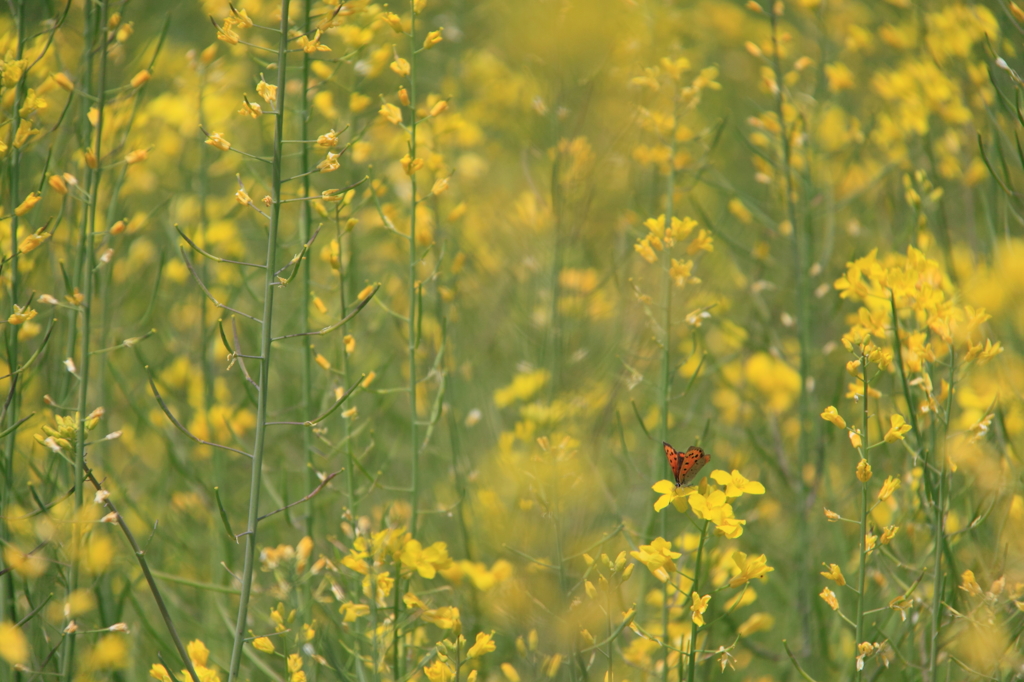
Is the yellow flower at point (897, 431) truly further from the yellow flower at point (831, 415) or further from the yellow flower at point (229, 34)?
the yellow flower at point (229, 34)

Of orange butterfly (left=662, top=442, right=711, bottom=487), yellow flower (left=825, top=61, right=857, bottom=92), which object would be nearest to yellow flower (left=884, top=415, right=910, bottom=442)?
orange butterfly (left=662, top=442, right=711, bottom=487)

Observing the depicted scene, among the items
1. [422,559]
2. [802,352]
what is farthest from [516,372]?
[422,559]

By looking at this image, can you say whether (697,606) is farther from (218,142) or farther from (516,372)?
(516,372)

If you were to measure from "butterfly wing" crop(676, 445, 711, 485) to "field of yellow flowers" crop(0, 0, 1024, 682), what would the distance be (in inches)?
0.6

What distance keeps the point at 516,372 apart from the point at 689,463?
2.34 metres

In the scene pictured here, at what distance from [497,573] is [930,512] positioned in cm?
133

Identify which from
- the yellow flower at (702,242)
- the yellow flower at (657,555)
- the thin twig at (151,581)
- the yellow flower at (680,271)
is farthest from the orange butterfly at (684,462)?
the thin twig at (151,581)

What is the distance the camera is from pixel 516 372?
4191 mm

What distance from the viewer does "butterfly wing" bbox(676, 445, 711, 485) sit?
73.3 inches

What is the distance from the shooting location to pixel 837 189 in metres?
4.56

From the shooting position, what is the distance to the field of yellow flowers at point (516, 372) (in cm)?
207

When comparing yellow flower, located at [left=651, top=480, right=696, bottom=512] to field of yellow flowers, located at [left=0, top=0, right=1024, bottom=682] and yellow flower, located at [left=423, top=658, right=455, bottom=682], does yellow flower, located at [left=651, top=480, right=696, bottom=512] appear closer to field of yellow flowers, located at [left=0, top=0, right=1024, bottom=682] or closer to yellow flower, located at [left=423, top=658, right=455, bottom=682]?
field of yellow flowers, located at [left=0, top=0, right=1024, bottom=682]

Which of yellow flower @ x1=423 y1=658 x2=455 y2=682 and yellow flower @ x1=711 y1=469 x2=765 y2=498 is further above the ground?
yellow flower @ x1=711 y1=469 x2=765 y2=498

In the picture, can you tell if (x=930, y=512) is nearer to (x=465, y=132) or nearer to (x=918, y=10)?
(x=918, y=10)
